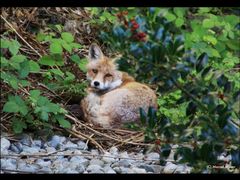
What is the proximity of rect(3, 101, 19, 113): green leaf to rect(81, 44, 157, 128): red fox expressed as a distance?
0.59 m

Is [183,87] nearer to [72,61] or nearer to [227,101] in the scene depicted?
[227,101]

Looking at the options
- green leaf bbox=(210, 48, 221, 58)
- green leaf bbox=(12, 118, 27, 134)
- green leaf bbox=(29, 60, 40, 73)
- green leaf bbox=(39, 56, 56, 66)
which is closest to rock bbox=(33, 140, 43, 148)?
green leaf bbox=(12, 118, 27, 134)

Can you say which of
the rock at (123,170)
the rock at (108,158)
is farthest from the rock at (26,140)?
the rock at (123,170)

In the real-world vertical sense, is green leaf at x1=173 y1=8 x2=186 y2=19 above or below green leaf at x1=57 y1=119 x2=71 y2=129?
above

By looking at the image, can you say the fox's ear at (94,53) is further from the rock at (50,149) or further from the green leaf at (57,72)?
the rock at (50,149)

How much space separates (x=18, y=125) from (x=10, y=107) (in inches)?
4.8

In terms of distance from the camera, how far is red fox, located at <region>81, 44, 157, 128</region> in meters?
3.96

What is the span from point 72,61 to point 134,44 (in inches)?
52.0

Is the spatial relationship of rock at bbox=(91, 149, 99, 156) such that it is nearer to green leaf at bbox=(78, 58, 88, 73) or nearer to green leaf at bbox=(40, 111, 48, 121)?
green leaf at bbox=(40, 111, 48, 121)

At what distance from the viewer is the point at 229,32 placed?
4215 mm

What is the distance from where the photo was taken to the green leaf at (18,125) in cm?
356
